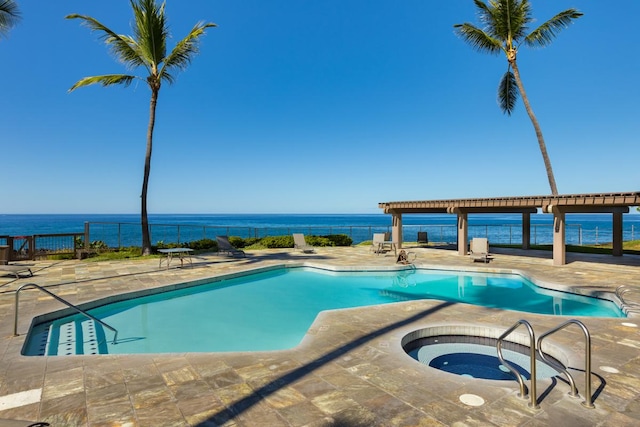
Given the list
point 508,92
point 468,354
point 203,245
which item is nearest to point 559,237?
point 468,354

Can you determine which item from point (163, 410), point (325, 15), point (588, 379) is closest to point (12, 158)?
point (325, 15)

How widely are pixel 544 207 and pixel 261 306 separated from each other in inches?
376

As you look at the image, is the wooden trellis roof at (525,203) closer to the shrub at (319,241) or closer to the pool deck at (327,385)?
the shrub at (319,241)

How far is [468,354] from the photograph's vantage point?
4.83m

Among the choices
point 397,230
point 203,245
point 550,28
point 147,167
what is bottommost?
point 203,245

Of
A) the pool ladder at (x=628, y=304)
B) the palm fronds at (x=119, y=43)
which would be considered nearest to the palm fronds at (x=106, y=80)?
the palm fronds at (x=119, y=43)

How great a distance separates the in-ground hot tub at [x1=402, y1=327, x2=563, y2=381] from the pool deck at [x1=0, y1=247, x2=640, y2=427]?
4.8 inches

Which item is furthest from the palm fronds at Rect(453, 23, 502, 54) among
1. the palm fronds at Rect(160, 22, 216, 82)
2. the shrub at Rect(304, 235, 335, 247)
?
the shrub at Rect(304, 235, 335, 247)

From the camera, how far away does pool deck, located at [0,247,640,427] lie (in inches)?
108

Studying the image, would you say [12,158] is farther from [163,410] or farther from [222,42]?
[163,410]

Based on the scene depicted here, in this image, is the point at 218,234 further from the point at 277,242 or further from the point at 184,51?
the point at 184,51

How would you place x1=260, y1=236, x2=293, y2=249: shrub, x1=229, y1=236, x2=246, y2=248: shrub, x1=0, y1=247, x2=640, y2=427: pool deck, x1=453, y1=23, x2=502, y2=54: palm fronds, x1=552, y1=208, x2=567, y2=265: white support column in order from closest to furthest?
x1=0, y1=247, x2=640, y2=427: pool deck → x1=552, y1=208, x2=567, y2=265: white support column → x1=453, y1=23, x2=502, y2=54: palm fronds → x1=229, y1=236, x2=246, y2=248: shrub → x1=260, y1=236, x2=293, y2=249: shrub

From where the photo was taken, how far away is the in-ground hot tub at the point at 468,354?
4273mm

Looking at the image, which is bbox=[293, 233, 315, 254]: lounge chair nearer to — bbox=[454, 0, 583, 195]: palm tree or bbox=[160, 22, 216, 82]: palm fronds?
bbox=[160, 22, 216, 82]: palm fronds
